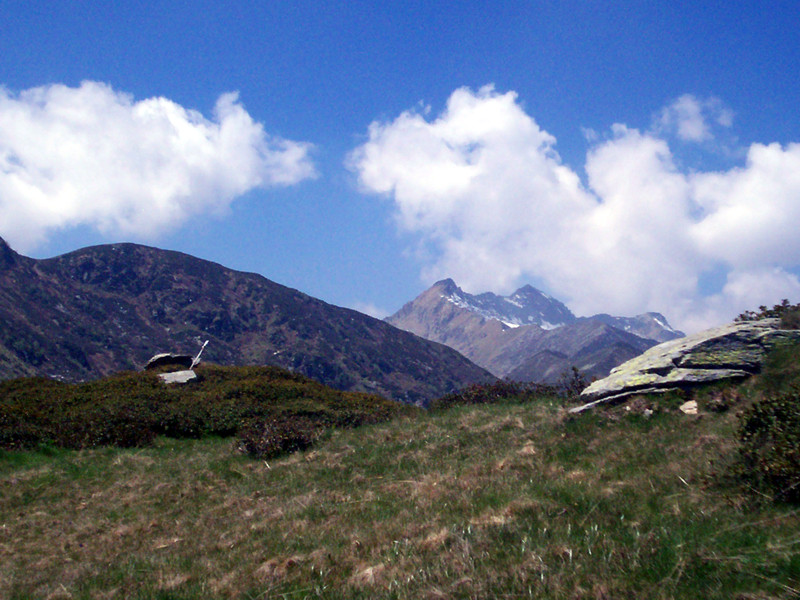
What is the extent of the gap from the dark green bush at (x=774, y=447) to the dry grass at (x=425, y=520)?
1.04ft

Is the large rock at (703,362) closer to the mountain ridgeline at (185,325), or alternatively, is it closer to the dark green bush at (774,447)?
the dark green bush at (774,447)

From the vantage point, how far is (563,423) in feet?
42.8

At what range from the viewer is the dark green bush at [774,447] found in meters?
6.42

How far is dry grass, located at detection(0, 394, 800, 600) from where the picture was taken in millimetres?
5129

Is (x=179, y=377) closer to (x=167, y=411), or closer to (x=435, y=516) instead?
(x=167, y=411)

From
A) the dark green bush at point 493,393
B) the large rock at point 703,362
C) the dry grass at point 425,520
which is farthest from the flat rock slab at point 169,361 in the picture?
the large rock at point 703,362

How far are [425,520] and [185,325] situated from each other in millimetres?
153340

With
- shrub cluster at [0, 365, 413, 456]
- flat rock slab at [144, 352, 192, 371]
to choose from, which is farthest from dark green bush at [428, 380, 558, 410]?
flat rock slab at [144, 352, 192, 371]

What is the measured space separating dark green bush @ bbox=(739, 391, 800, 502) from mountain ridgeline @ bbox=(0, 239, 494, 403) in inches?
4155

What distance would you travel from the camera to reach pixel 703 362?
13.0 metres

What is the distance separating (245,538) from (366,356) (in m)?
156

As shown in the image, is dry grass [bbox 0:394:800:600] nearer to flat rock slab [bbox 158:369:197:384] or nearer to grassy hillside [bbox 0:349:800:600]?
grassy hillside [bbox 0:349:800:600]

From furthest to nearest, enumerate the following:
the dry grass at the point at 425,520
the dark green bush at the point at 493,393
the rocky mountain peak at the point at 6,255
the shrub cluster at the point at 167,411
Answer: the rocky mountain peak at the point at 6,255 → the dark green bush at the point at 493,393 → the shrub cluster at the point at 167,411 → the dry grass at the point at 425,520

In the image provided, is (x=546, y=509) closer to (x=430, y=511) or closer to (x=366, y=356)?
(x=430, y=511)
